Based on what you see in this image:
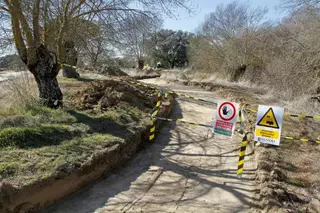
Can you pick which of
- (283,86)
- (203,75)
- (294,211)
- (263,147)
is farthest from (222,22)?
(294,211)

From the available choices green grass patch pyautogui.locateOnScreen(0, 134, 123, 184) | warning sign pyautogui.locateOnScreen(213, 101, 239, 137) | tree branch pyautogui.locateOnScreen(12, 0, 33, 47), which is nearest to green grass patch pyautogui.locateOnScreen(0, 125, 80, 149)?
green grass patch pyautogui.locateOnScreen(0, 134, 123, 184)

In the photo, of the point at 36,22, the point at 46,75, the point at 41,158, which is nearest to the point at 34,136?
the point at 41,158

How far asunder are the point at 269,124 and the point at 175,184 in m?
2.23

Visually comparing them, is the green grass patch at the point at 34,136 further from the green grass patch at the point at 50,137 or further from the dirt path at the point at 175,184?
Result: the dirt path at the point at 175,184

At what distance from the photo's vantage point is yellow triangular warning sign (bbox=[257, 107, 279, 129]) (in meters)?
5.83

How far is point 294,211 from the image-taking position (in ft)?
15.1

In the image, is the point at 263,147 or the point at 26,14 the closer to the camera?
the point at 263,147

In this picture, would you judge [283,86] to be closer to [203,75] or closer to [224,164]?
[224,164]

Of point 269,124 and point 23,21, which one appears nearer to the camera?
point 269,124

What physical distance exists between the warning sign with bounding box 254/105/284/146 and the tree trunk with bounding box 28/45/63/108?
568 centimetres

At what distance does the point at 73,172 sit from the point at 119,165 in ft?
5.14

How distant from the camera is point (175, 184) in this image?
564 cm

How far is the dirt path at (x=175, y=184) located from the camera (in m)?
4.77

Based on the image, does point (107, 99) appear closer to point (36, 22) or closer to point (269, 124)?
point (36, 22)
